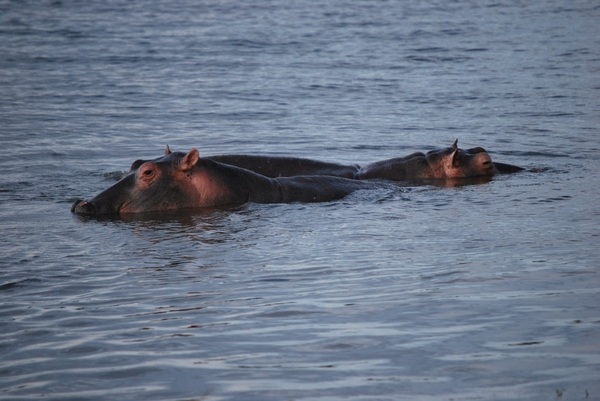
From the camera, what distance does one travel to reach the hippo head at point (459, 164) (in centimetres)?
1058

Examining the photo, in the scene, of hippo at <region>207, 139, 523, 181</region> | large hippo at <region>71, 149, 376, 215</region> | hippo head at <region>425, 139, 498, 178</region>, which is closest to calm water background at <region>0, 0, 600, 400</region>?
large hippo at <region>71, 149, 376, 215</region>

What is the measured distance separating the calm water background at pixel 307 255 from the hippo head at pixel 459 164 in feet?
1.35

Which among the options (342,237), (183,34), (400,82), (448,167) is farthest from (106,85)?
(342,237)

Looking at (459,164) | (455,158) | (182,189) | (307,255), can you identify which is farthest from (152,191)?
(459,164)

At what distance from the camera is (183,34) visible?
87.0 ft

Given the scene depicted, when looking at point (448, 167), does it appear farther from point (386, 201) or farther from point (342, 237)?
point (342, 237)

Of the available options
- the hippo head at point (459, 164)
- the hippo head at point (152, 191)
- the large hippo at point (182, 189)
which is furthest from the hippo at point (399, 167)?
the hippo head at point (152, 191)

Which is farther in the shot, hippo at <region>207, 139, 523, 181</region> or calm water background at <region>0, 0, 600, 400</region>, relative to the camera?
hippo at <region>207, 139, 523, 181</region>

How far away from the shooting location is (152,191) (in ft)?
27.5

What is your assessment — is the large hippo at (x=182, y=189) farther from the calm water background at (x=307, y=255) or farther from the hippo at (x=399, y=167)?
the hippo at (x=399, y=167)

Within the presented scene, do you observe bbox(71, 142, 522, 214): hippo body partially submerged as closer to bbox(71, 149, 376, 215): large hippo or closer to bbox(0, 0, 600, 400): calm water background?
bbox(71, 149, 376, 215): large hippo

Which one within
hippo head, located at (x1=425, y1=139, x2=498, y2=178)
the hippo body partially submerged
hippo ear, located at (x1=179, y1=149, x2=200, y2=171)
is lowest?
hippo head, located at (x1=425, y1=139, x2=498, y2=178)

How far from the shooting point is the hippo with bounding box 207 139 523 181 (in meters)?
10.2

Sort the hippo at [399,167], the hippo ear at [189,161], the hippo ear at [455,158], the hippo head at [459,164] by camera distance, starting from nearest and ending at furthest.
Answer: the hippo ear at [189,161]
the hippo at [399,167]
the hippo ear at [455,158]
the hippo head at [459,164]
